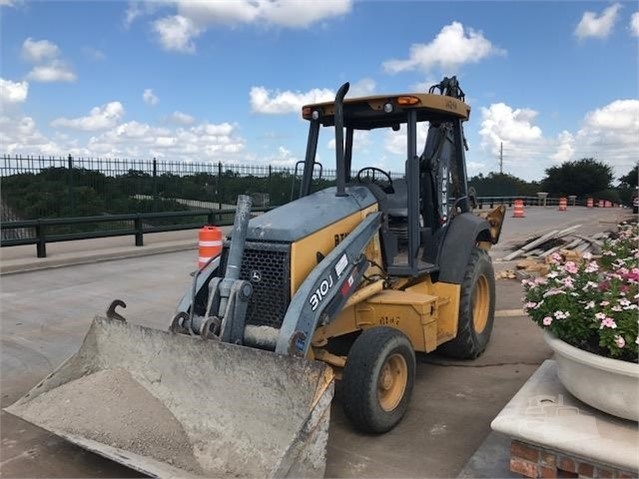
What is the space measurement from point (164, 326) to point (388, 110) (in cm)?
383

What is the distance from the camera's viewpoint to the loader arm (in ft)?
12.3

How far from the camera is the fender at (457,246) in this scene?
210 inches

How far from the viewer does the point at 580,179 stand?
66.4 meters

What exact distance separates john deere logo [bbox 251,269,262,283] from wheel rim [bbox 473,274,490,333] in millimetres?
2788

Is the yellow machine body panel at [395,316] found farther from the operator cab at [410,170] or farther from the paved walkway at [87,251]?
the paved walkway at [87,251]

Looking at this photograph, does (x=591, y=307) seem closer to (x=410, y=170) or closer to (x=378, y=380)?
(x=378, y=380)

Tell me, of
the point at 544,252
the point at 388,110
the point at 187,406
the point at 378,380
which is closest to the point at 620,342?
the point at 378,380

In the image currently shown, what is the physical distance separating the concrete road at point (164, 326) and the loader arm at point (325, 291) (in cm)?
84

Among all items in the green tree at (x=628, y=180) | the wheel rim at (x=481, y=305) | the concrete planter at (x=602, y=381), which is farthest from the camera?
the green tree at (x=628, y=180)

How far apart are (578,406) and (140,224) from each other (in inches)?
453

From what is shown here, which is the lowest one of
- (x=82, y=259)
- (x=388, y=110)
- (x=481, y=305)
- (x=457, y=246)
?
(x=82, y=259)

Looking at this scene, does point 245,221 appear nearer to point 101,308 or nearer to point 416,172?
point 416,172

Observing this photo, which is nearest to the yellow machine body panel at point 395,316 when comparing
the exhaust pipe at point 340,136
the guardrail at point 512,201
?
the exhaust pipe at point 340,136

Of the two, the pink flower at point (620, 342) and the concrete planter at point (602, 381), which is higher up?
the pink flower at point (620, 342)
